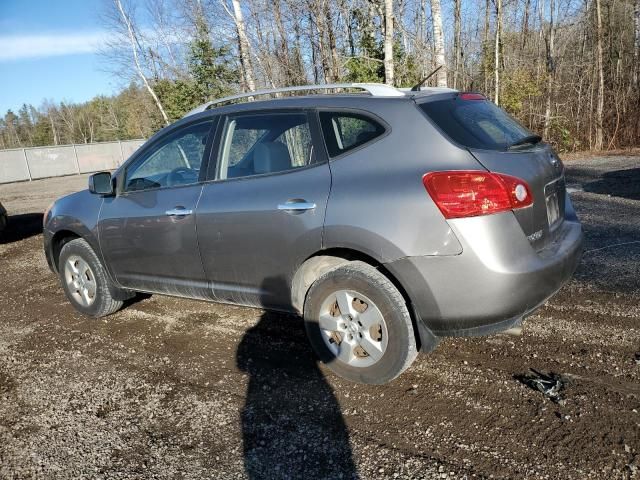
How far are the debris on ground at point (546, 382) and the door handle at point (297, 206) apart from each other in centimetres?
171

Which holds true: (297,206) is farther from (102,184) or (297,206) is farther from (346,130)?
(102,184)

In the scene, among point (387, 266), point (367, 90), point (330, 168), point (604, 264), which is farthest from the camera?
point (604, 264)

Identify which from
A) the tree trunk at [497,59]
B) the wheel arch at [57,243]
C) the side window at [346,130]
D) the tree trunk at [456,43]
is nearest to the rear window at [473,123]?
the side window at [346,130]

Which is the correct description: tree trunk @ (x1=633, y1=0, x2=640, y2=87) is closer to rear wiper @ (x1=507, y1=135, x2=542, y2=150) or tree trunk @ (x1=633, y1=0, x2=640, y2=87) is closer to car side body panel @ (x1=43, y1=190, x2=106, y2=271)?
rear wiper @ (x1=507, y1=135, x2=542, y2=150)

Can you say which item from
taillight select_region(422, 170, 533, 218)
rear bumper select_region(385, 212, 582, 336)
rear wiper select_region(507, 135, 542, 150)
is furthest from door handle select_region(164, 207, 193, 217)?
rear wiper select_region(507, 135, 542, 150)

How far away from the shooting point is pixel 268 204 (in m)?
3.28

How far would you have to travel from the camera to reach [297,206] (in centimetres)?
314

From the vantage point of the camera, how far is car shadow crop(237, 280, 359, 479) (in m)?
2.45

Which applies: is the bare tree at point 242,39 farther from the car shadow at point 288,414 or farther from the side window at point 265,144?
the car shadow at point 288,414

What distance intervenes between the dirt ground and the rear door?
2.02 feet

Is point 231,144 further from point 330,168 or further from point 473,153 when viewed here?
point 473,153

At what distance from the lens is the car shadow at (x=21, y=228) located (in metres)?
9.24

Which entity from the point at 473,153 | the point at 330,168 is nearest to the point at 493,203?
the point at 473,153

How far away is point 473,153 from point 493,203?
0.32 m
